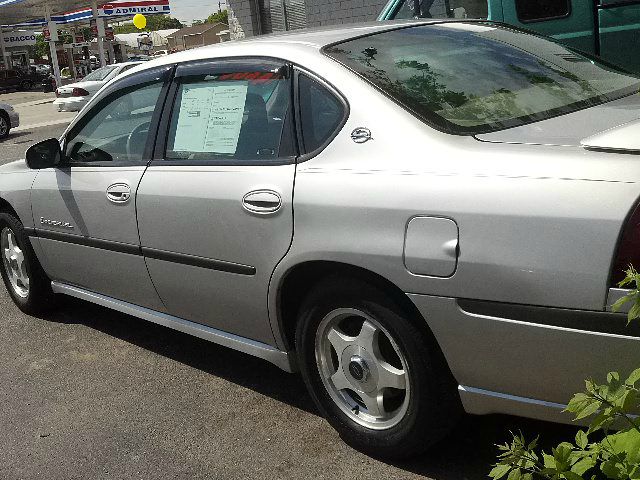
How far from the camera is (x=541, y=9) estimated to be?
24.0 ft

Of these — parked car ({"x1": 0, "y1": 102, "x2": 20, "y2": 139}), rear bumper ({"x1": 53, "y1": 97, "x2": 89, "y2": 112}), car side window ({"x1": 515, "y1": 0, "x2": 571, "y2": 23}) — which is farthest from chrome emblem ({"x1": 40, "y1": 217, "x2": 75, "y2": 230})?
rear bumper ({"x1": 53, "y1": 97, "x2": 89, "y2": 112})

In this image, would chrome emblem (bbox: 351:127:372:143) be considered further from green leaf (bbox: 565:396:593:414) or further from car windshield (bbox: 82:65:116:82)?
car windshield (bbox: 82:65:116:82)

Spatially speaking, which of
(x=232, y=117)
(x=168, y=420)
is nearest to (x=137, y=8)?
(x=232, y=117)

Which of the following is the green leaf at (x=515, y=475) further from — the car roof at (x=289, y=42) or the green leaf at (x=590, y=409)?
the car roof at (x=289, y=42)

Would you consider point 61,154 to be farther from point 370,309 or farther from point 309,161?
point 370,309

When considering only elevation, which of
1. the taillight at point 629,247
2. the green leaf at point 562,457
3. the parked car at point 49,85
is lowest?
the parked car at point 49,85

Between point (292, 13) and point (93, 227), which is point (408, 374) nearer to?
point (93, 227)

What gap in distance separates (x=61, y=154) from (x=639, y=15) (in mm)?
4979

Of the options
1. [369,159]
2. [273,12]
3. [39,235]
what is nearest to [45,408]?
[39,235]

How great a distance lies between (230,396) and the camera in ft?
12.5

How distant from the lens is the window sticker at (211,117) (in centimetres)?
351

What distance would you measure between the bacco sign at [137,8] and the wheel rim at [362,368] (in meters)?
→ 45.5

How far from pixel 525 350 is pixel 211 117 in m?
1.82

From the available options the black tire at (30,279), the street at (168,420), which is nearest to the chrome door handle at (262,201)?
the street at (168,420)
